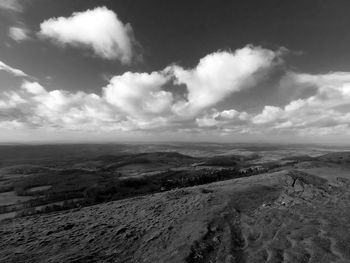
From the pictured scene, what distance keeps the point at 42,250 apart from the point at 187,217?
1304cm

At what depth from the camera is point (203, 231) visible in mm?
18375

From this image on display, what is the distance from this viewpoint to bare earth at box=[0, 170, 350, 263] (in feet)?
48.9

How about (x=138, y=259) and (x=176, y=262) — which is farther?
(x=138, y=259)

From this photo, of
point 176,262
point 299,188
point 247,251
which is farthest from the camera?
point 299,188

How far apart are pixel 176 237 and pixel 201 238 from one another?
2.16 metres

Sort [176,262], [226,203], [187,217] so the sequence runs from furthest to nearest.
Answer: [226,203], [187,217], [176,262]

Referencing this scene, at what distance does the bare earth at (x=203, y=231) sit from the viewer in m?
14.9

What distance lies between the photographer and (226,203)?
2545cm


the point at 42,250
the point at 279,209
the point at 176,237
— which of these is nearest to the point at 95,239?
the point at 42,250

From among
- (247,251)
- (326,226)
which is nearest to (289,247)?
(247,251)

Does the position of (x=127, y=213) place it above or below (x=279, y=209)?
below

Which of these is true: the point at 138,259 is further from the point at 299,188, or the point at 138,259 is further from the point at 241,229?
the point at 299,188

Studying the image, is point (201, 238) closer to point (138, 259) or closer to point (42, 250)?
point (138, 259)

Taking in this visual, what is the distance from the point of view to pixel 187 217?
885 inches
